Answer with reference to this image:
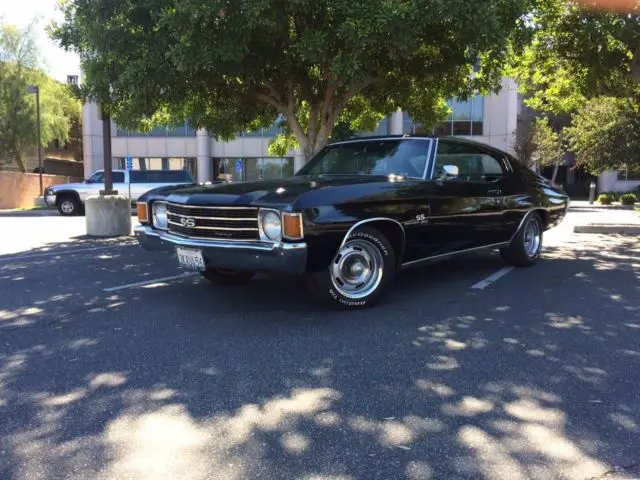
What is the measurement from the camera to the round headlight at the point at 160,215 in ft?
18.3

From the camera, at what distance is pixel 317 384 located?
3379 mm

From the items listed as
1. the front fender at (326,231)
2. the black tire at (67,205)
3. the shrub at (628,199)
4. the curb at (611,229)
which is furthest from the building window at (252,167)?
the front fender at (326,231)

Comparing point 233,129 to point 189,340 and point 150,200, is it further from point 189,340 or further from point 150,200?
point 189,340

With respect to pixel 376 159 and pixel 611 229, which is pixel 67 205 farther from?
pixel 611 229

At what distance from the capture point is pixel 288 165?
38.2 metres

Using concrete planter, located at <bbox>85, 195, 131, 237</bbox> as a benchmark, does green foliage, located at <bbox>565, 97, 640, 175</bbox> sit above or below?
above

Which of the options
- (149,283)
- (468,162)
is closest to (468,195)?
(468,162)

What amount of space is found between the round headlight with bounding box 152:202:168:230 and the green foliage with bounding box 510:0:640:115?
8.10m

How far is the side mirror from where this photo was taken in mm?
5574

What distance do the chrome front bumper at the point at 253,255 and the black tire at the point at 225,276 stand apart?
1.19m

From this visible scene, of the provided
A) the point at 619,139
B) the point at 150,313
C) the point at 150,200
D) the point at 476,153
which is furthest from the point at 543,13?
the point at 619,139

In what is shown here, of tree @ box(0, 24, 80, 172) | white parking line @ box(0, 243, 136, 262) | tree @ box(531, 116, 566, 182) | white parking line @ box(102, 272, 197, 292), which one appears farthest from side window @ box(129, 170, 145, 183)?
tree @ box(531, 116, 566, 182)

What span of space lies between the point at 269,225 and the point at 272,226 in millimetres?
32

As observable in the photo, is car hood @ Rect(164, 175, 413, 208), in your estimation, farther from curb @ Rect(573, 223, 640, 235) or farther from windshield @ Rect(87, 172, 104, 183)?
windshield @ Rect(87, 172, 104, 183)
